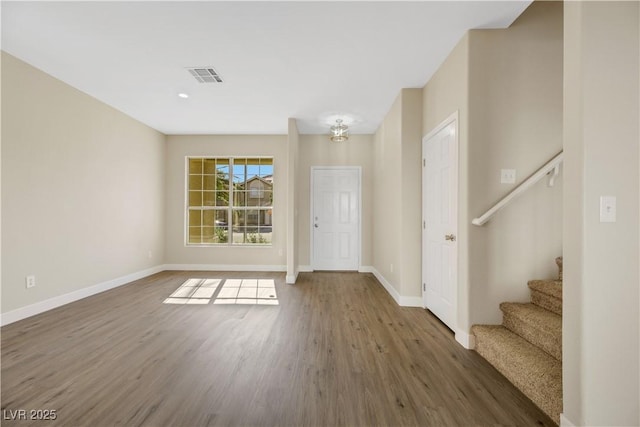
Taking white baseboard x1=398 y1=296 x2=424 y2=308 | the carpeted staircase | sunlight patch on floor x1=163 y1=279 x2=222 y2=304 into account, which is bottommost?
sunlight patch on floor x1=163 y1=279 x2=222 y2=304

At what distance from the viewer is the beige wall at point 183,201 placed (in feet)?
19.2

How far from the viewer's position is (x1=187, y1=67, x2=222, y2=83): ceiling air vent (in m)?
3.20

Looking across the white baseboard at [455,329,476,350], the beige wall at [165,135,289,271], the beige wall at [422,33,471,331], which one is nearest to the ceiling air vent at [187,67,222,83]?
the beige wall at [165,135,289,271]

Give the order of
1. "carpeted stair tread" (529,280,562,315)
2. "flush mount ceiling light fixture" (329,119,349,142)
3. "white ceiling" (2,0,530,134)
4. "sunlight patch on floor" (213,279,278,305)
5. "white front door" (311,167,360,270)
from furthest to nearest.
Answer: "white front door" (311,167,360,270) → "flush mount ceiling light fixture" (329,119,349,142) → "sunlight patch on floor" (213,279,278,305) → "white ceiling" (2,0,530,134) → "carpeted stair tread" (529,280,562,315)

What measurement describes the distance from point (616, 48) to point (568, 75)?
0.20 metres

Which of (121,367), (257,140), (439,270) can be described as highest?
(257,140)

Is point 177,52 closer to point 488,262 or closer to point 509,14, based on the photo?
point 509,14

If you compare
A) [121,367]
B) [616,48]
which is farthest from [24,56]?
[616,48]

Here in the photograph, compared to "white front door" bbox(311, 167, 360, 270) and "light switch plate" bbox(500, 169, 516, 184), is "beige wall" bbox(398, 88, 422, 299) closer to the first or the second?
"light switch plate" bbox(500, 169, 516, 184)

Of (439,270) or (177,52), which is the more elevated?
(177,52)

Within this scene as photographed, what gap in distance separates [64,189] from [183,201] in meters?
2.38

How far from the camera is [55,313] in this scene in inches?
128

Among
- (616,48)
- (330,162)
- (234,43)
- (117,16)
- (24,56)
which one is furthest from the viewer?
(330,162)

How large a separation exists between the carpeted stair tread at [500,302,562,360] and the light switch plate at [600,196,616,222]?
962 mm
